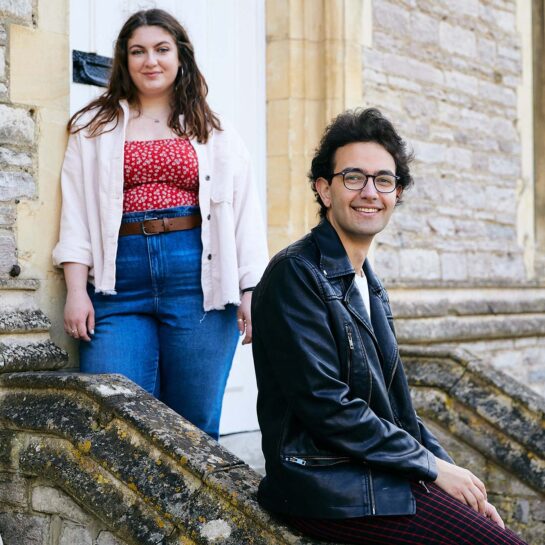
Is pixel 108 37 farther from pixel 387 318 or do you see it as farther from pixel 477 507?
pixel 477 507

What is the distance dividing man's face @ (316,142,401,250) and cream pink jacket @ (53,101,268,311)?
83 centimetres

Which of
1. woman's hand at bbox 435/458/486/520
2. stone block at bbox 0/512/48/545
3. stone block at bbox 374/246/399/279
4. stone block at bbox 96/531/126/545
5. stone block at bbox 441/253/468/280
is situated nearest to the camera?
woman's hand at bbox 435/458/486/520

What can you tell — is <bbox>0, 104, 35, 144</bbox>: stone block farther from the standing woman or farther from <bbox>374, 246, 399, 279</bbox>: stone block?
<bbox>374, 246, 399, 279</bbox>: stone block

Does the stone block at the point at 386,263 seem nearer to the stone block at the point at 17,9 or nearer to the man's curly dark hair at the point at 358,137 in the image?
the stone block at the point at 17,9

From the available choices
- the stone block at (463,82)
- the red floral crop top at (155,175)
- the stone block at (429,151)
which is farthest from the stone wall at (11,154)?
the stone block at (463,82)

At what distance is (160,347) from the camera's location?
3.63 meters

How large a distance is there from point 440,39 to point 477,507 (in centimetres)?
442

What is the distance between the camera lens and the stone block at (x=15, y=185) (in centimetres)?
378

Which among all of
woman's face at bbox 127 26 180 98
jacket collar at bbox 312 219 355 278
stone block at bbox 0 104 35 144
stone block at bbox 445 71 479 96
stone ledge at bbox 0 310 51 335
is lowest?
stone ledge at bbox 0 310 51 335

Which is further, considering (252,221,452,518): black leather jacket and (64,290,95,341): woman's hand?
(64,290,95,341): woman's hand

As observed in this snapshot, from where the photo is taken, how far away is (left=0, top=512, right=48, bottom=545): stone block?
3301 mm

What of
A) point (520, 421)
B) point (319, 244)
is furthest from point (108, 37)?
point (520, 421)

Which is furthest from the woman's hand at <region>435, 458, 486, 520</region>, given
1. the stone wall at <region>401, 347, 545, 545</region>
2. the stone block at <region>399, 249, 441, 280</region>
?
the stone block at <region>399, 249, 441, 280</region>

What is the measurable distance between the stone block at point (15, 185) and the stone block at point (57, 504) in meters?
1.12
